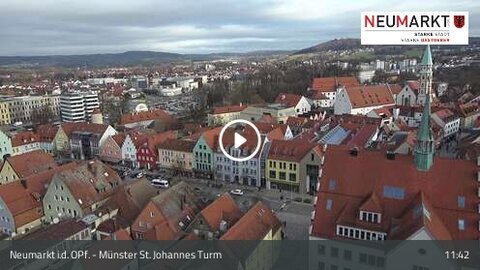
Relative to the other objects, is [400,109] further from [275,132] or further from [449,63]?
[449,63]

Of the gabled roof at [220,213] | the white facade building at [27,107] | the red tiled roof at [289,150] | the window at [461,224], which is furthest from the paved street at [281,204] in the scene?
the white facade building at [27,107]

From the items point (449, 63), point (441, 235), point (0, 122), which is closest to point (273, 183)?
point (441, 235)

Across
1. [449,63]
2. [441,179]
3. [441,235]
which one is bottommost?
[441,235]

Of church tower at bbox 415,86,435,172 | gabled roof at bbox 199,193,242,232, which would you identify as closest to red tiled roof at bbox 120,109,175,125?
gabled roof at bbox 199,193,242,232

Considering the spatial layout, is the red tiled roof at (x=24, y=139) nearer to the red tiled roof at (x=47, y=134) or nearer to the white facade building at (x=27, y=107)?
the red tiled roof at (x=47, y=134)

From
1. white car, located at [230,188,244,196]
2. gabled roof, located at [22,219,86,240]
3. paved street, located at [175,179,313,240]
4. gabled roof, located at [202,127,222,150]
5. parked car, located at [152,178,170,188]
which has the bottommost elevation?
paved street, located at [175,179,313,240]

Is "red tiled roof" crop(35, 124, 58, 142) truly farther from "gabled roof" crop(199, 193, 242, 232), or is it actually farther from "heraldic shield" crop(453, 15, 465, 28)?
"heraldic shield" crop(453, 15, 465, 28)
